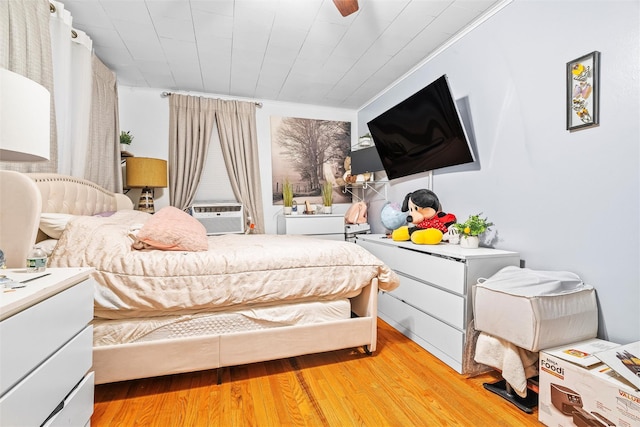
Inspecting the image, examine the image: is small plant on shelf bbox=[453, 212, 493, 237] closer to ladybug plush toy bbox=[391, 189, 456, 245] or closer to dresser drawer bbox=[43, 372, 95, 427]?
ladybug plush toy bbox=[391, 189, 456, 245]

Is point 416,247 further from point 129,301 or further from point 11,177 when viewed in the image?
point 11,177

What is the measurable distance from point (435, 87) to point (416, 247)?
1286 millimetres

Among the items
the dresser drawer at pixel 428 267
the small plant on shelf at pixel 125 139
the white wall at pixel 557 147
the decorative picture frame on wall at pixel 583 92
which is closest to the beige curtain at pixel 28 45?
the small plant on shelf at pixel 125 139

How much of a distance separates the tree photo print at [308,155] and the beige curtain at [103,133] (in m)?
Answer: 1.79

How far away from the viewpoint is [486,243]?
223 cm

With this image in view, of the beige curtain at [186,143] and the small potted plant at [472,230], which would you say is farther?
the beige curtain at [186,143]

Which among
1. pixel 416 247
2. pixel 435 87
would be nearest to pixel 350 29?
pixel 435 87

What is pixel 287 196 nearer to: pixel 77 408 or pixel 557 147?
pixel 557 147

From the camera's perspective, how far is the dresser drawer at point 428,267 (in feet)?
5.92

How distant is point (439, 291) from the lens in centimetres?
195

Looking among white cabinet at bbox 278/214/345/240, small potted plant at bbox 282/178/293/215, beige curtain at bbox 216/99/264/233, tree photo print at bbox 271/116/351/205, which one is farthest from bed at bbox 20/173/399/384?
tree photo print at bbox 271/116/351/205

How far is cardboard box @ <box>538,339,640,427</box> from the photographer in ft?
3.66

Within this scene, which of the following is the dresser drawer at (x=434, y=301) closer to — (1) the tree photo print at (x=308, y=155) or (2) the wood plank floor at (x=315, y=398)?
(2) the wood plank floor at (x=315, y=398)

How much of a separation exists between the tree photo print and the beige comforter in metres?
2.28
